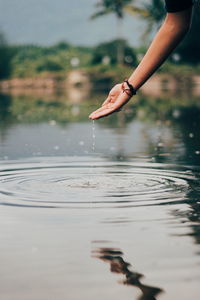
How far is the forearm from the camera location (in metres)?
3.38

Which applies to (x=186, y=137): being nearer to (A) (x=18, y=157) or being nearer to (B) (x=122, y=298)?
(A) (x=18, y=157)

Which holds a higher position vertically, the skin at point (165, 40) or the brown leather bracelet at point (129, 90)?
the skin at point (165, 40)

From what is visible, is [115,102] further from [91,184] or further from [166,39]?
[91,184]

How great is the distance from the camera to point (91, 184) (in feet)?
25.0

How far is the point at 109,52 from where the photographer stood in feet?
214

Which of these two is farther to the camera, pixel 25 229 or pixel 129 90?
pixel 25 229

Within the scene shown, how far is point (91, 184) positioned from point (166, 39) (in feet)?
14.0

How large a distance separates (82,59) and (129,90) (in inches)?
3288

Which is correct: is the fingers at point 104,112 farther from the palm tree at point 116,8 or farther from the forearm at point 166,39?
the palm tree at point 116,8

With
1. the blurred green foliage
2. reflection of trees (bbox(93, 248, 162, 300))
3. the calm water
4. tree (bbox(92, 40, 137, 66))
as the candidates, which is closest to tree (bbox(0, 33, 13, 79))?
the blurred green foliage

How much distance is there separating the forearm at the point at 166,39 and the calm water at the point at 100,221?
958 millimetres

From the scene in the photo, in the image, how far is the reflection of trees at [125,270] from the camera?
366cm

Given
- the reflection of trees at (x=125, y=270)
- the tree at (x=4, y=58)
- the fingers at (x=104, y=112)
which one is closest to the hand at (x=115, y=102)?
the fingers at (x=104, y=112)

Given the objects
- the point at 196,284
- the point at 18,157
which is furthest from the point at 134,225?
the point at 18,157
